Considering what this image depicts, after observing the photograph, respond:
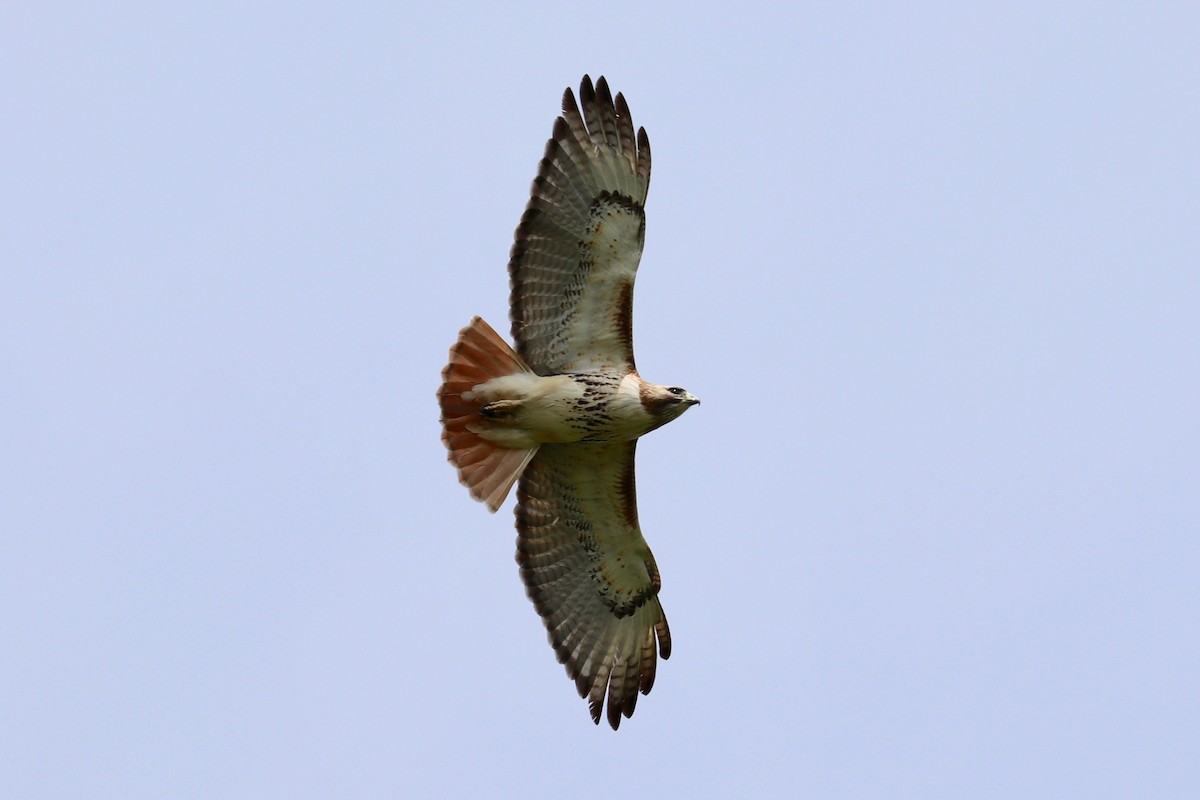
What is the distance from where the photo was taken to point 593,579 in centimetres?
1358

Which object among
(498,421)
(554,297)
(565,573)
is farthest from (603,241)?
(565,573)

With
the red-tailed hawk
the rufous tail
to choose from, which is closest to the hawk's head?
the red-tailed hawk

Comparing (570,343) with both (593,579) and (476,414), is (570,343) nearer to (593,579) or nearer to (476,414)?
(476,414)

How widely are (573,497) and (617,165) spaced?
8.08 ft

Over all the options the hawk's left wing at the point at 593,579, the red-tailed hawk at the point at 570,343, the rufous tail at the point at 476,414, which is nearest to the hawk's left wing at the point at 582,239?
the red-tailed hawk at the point at 570,343

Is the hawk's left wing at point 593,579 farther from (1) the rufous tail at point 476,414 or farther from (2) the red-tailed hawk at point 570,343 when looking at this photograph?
(1) the rufous tail at point 476,414

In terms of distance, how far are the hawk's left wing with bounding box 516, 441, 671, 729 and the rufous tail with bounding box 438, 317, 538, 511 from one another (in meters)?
0.47

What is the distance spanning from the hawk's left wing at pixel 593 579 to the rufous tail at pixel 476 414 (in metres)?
0.47

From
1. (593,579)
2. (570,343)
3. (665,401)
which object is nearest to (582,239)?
(570,343)

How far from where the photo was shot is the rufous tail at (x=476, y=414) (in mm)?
12516

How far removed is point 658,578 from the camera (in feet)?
44.7

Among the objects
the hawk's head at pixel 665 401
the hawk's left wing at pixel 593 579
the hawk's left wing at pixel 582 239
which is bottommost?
the hawk's left wing at pixel 593 579

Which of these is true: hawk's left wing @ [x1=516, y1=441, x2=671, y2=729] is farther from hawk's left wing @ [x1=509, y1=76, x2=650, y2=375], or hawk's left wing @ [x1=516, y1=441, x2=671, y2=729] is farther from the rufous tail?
hawk's left wing @ [x1=509, y1=76, x2=650, y2=375]

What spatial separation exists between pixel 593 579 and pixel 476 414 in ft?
5.75
